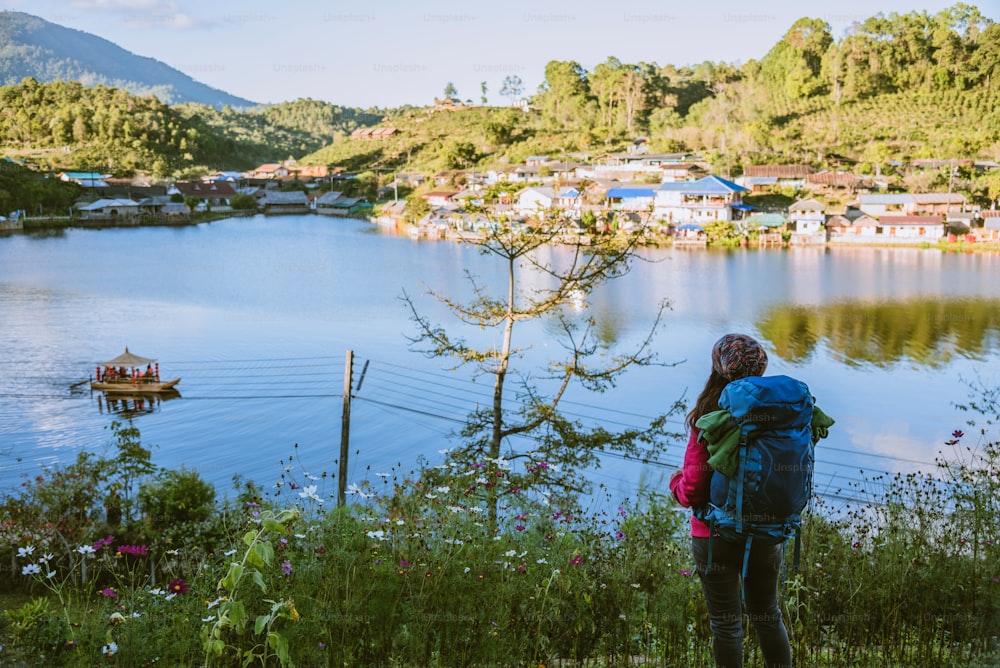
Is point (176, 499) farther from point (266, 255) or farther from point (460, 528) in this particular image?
point (266, 255)

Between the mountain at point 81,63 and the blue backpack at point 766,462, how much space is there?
75284mm

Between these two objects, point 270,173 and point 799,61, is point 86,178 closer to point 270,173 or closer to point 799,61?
point 270,173

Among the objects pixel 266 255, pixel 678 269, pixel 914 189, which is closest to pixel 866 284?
pixel 678 269

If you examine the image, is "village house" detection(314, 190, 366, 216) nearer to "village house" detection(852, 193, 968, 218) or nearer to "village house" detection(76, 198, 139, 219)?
"village house" detection(76, 198, 139, 219)

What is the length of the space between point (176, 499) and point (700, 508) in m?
3.98

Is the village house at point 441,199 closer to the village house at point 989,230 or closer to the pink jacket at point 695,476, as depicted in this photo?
the village house at point 989,230

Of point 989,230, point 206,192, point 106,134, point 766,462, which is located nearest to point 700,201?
point 989,230

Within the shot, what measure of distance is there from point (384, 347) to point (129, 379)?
11.1 feet

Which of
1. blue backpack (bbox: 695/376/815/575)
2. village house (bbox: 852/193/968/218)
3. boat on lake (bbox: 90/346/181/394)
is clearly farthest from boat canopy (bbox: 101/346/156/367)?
village house (bbox: 852/193/968/218)

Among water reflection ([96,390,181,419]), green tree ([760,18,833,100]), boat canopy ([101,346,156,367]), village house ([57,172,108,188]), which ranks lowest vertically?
water reflection ([96,390,181,419])

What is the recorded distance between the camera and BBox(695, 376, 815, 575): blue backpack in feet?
4.55

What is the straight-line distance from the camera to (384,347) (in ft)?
36.9

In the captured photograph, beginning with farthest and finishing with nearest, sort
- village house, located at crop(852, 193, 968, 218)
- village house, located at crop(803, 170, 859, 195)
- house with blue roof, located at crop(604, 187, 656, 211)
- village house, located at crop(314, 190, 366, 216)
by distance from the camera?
village house, located at crop(314, 190, 366, 216)
village house, located at crop(803, 170, 859, 195)
house with blue roof, located at crop(604, 187, 656, 211)
village house, located at crop(852, 193, 968, 218)

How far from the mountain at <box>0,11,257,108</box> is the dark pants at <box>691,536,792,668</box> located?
247ft
